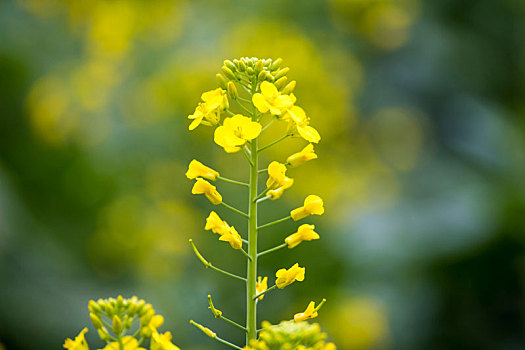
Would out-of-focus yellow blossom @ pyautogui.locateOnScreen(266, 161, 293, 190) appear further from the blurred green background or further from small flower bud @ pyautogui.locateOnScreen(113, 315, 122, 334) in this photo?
the blurred green background

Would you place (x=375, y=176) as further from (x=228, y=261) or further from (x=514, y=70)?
(x=228, y=261)

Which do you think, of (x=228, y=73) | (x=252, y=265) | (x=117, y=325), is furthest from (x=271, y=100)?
(x=117, y=325)

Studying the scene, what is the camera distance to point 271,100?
114 cm

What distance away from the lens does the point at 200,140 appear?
4152 mm

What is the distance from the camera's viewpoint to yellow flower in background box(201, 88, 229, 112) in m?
1.19

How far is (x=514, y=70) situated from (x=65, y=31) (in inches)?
159

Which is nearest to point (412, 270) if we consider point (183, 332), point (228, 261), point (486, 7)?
point (228, 261)

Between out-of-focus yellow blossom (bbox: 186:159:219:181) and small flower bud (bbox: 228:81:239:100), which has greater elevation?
small flower bud (bbox: 228:81:239:100)

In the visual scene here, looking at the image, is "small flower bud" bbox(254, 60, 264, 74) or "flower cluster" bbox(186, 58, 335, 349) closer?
"flower cluster" bbox(186, 58, 335, 349)

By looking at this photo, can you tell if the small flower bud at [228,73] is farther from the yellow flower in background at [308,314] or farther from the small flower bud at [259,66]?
the yellow flower in background at [308,314]

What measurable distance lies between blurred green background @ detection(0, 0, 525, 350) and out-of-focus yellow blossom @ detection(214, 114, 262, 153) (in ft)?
7.46

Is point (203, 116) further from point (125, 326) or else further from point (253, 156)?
point (125, 326)

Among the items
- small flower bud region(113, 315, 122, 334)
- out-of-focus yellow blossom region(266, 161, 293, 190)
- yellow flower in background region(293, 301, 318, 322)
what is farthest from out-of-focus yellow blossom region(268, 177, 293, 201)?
small flower bud region(113, 315, 122, 334)

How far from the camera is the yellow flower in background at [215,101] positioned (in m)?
Result: 1.19
